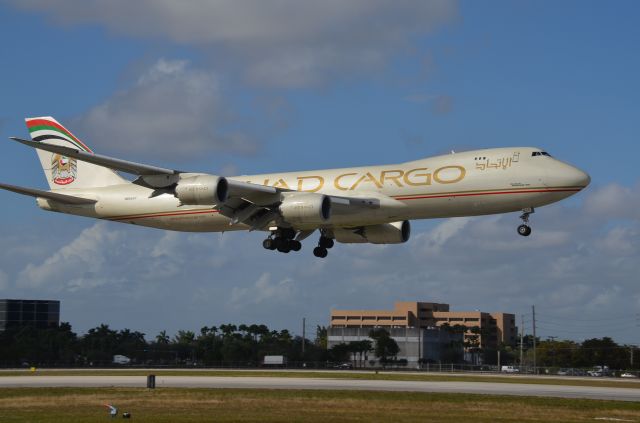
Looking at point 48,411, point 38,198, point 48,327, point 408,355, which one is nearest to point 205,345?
point 48,327

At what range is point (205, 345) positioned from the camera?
164 metres

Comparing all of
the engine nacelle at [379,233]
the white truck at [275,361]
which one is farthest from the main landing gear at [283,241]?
the white truck at [275,361]

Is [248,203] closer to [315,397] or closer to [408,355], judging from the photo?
[315,397]

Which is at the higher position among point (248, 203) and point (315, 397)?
point (248, 203)

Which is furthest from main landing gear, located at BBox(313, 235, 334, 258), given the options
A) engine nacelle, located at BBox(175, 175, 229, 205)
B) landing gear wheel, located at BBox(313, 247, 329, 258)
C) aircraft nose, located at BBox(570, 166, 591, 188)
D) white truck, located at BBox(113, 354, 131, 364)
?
white truck, located at BBox(113, 354, 131, 364)

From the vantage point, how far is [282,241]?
201ft

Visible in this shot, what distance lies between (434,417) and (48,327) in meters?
146

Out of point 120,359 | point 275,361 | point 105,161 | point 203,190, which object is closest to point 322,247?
point 203,190

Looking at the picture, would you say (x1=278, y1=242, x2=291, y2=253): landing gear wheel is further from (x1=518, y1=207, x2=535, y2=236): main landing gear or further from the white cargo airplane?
(x1=518, y1=207, x2=535, y2=236): main landing gear

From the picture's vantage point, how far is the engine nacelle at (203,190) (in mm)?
53719

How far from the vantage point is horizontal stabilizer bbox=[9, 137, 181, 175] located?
49378 mm

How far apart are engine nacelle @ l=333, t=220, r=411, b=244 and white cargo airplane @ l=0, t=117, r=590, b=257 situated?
0.07 metres

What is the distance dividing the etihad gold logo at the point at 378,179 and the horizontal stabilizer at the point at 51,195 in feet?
48.1

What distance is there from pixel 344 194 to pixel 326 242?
30.0 feet
